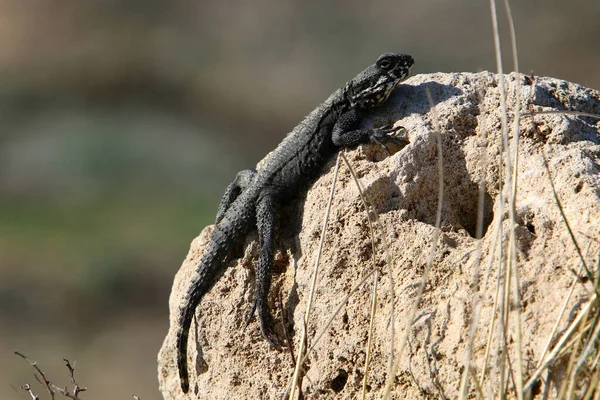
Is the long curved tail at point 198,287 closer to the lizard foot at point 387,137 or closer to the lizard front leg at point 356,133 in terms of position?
the lizard front leg at point 356,133

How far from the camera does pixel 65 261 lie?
1294 centimetres

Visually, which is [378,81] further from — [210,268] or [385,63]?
→ [210,268]

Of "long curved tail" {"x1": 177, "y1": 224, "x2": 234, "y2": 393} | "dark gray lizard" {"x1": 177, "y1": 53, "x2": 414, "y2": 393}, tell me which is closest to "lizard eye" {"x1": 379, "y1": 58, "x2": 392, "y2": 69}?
"dark gray lizard" {"x1": 177, "y1": 53, "x2": 414, "y2": 393}

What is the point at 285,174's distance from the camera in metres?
4.11

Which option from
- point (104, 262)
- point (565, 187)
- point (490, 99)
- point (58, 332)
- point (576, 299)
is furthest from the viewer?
point (104, 262)

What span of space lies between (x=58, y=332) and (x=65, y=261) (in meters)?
1.64

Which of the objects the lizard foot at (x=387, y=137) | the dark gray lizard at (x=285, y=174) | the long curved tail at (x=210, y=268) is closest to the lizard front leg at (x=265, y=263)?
the dark gray lizard at (x=285, y=174)

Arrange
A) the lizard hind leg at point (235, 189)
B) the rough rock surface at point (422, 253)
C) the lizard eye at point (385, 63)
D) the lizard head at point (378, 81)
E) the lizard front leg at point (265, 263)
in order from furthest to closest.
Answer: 1. the lizard hind leg at point (235, 189)
2. the lizard eye at point (385, 63)
3. the lizard head at point (378, 81)
4. the lizard front leg at point (265, 263)
5. the rough rock surface at point (422, 253)

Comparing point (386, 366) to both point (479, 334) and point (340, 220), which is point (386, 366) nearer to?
point (479, 334)

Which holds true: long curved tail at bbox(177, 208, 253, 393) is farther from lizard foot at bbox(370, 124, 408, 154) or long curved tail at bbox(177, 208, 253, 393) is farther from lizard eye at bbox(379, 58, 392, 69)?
lizard eye at bbox(379, 58, 392, 69)

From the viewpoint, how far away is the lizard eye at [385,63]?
14.0 ft

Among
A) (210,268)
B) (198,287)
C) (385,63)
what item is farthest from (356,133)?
(198,287)

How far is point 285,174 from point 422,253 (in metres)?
1.11

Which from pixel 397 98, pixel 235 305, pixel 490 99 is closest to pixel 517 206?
pixel 490 99
